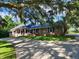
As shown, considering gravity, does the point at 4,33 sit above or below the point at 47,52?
below

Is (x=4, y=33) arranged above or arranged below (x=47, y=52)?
below

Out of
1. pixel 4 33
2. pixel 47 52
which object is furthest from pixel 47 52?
pixel 4 33

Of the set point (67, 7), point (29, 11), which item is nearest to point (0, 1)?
point (29, 11)

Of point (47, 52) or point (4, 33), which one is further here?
point (4, 33)

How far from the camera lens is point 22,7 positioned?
464 inches

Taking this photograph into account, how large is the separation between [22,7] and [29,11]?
4.17ft

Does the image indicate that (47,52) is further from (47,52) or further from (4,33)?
(4,33)

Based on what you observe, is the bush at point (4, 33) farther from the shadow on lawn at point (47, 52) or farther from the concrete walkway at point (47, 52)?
the shadow on lawn at point (47, 52)

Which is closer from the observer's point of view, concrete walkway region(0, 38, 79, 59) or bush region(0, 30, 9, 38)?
concrete walkway region(0, 38, 79, 59)

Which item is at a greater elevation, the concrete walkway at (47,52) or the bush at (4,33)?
the concrete walkway at (47,52)

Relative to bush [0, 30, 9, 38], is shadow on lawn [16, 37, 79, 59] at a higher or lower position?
higher

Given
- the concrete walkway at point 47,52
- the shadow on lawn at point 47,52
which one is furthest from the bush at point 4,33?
the shadow on lawn at point 47,52

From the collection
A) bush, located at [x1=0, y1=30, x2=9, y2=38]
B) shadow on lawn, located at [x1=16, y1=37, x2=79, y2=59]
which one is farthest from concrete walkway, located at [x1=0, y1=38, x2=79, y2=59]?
bush, located at [x1=0, y1=30, x2=9, y2=38]

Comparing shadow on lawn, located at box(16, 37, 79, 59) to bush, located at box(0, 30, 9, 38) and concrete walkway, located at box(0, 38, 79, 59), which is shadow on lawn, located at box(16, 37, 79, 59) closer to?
concrete walkway, located at box(0, 38, 79, 59)
